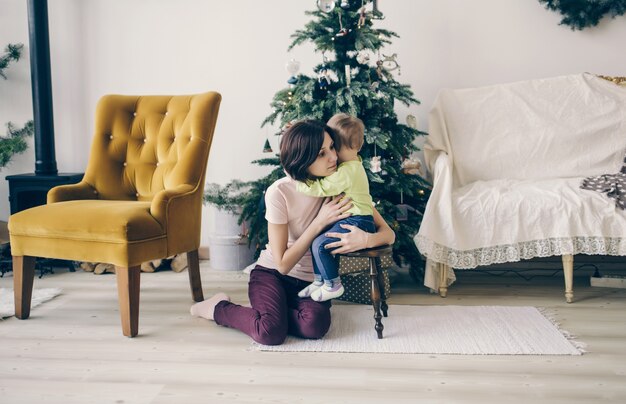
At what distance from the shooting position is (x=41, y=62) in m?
3.63

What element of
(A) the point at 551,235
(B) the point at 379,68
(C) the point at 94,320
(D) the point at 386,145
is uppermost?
(B) the point at 379,68

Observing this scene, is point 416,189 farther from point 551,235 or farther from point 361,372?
point 361,372

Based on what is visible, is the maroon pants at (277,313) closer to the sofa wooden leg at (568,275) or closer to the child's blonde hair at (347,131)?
the child's blonde hair at (347,131)

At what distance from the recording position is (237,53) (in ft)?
12.7

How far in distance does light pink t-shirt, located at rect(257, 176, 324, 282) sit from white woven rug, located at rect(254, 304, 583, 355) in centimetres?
29

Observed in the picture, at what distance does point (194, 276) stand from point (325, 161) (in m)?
1.00

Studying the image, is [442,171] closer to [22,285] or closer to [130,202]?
[130,202]

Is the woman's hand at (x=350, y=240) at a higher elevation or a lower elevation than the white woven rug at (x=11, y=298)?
higher

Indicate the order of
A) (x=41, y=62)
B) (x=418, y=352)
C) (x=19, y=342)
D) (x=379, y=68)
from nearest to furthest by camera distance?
(x=418, y=352) < (x=19, y=342) < (x=379, y=68) < (x=41, y=62)

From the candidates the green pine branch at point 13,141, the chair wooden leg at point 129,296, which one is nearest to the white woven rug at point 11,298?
the chair wooden leg at point 129,296

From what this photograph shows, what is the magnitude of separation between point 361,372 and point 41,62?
278cm

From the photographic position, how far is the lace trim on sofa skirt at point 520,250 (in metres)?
2.82

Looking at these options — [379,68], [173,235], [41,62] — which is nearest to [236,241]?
[173,235]

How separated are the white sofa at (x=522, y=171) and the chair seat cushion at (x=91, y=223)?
1298 millimetres
